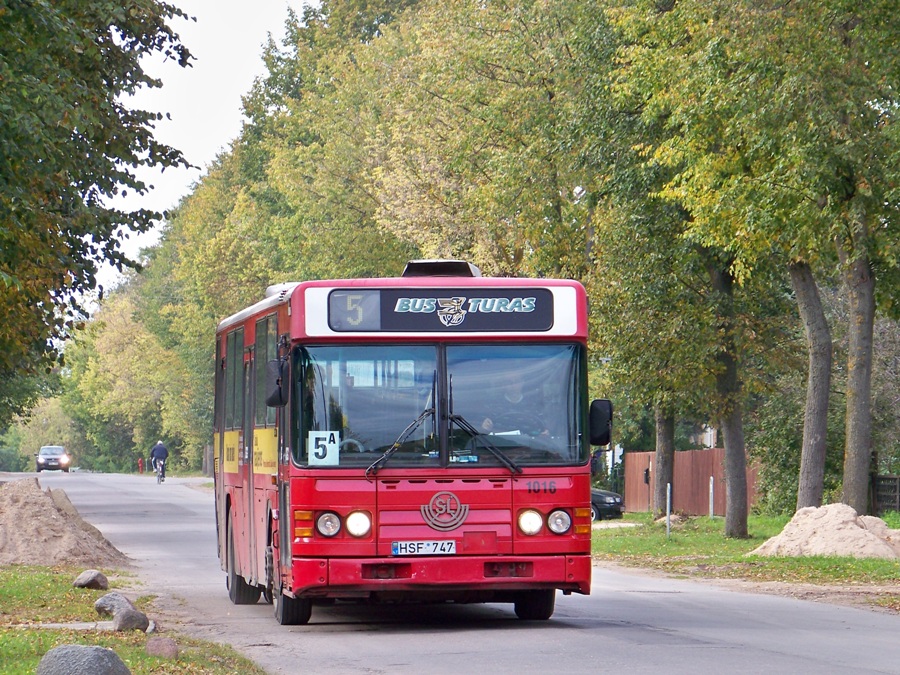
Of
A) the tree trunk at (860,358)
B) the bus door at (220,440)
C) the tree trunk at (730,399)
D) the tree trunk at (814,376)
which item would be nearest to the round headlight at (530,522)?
the bus door at (220,440)

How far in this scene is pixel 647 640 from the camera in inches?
542

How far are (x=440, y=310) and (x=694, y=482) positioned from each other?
32.9 metres

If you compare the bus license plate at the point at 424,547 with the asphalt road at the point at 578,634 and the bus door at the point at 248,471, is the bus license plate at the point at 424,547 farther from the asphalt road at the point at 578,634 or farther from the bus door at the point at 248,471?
the bus door at the point at 248,471

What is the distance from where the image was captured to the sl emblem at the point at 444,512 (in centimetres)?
1405

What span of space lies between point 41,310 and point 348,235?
37.0 meters

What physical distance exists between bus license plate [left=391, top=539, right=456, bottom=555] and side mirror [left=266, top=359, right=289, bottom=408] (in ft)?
5.10

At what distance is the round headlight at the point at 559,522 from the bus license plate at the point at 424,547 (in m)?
0.87

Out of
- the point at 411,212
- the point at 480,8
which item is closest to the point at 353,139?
the point at 411,212

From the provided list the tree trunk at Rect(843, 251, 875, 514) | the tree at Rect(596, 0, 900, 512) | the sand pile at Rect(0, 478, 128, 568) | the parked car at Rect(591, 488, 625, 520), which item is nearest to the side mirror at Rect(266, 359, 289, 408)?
the tree at Rect(596, 0, 900, 512)

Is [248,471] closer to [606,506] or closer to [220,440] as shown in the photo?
[220,440]

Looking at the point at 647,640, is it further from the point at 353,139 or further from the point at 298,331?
the point at 353,139

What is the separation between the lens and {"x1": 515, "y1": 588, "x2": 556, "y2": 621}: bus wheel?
15.6 metres

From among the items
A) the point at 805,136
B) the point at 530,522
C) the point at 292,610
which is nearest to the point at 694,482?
the point at 805,136

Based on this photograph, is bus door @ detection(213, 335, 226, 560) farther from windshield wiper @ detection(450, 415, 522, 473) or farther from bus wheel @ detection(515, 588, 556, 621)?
windshield wiper @ detection(450, 415, 522, 473)
